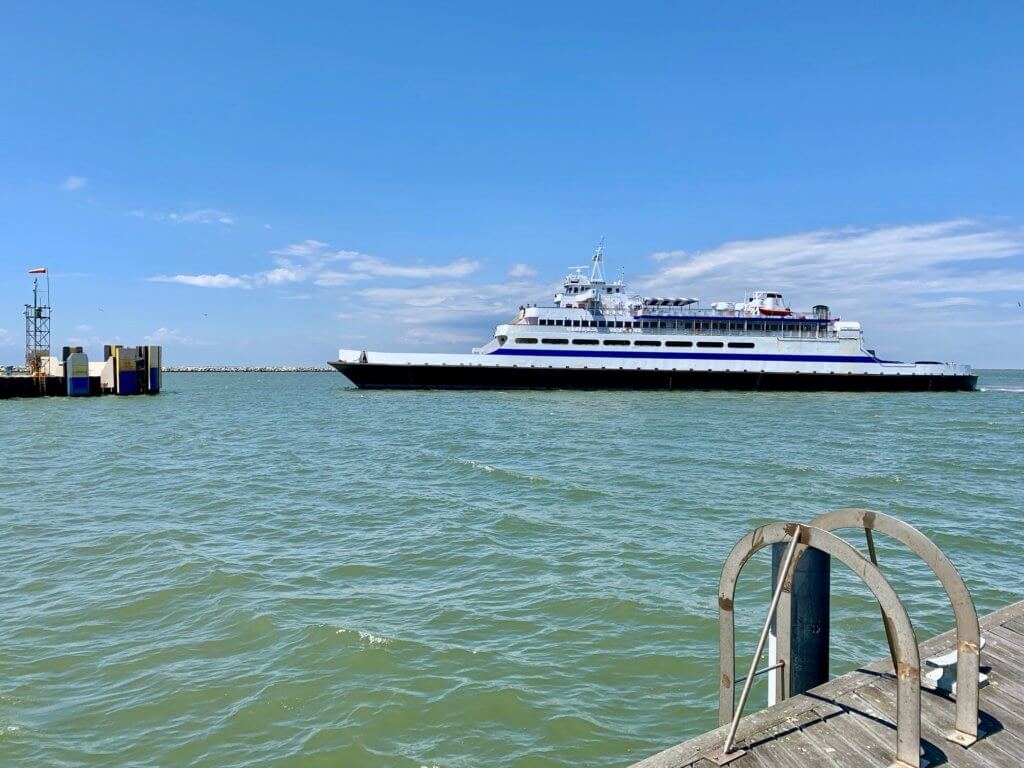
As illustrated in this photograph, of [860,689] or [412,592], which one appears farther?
[412,592]

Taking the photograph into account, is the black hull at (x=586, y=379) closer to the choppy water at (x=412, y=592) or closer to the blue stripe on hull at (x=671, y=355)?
the blue stripe on hull at (x=671, y=355)

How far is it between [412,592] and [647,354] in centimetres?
4422

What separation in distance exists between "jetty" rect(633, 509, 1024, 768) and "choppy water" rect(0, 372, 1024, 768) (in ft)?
5.41

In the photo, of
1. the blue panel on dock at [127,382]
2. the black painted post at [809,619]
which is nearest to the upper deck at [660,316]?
the blue panel on dock at [127,382]

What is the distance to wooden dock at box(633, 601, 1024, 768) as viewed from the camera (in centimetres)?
321

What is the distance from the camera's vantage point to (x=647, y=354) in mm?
50531

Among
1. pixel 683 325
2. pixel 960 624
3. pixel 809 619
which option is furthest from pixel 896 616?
pixel 683 325

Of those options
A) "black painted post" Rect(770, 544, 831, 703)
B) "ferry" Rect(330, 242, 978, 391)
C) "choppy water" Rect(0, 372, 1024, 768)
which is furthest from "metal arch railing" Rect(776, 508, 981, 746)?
"ferry" Rect(330, 242, 978, 391)

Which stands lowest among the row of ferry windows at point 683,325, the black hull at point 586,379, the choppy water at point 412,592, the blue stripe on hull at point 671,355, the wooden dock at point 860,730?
the choppy water at point 412,592

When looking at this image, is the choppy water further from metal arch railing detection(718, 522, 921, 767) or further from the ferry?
the ferry

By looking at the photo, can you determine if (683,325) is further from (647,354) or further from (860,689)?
(860,689)

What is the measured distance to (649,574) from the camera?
8797mm

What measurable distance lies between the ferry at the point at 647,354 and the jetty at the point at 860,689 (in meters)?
45.3

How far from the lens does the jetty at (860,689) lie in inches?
124
